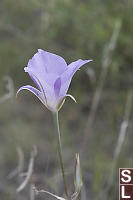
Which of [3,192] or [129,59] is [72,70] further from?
[129,59]

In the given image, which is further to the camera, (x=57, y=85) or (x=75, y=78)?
(x=75, y=78)

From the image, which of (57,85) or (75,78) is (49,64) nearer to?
(57,85)

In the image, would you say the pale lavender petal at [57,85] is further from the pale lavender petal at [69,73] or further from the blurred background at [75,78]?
the blurred background at [75,78]

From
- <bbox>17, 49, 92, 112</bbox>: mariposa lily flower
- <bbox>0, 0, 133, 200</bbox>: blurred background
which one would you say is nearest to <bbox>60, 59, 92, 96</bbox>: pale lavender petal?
<bbox>17, 49, 92, 112</bbox>: mariposa lily flower

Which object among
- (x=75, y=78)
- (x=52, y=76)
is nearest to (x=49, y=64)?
(x=52, y=76)

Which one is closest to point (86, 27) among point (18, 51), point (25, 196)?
point (18, 51)

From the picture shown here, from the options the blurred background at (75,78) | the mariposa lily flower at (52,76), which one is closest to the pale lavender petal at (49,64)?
the mariposa lily flower at (52,76)

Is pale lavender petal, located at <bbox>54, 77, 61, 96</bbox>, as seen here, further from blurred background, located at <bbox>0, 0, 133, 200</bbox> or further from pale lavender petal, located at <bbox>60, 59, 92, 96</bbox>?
blurred background, located at <bbox>0, 0, 133, 200</bbox>

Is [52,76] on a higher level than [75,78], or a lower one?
lower
